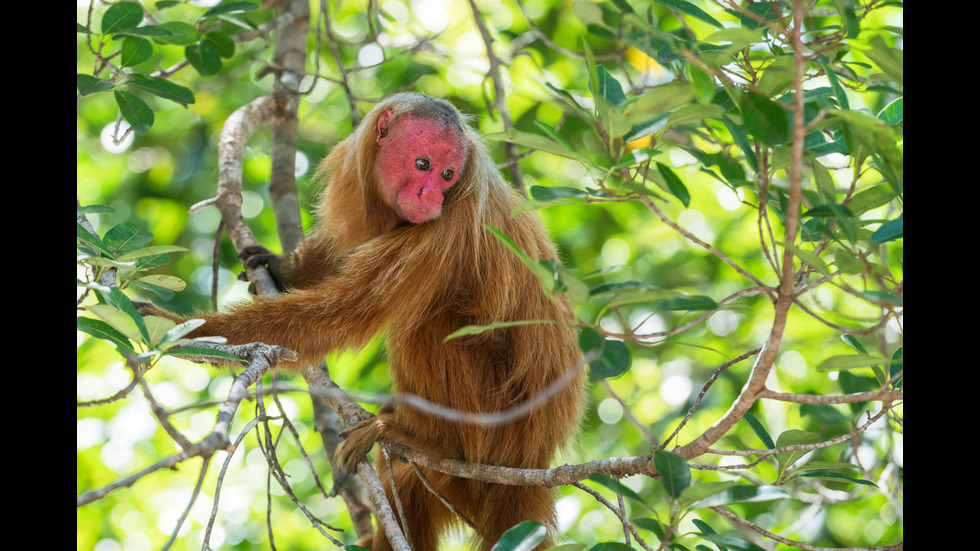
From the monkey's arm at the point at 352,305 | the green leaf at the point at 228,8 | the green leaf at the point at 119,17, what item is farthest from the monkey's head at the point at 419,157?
the green leaf at the point at 119,17

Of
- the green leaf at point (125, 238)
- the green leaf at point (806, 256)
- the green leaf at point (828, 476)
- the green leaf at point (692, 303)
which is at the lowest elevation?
the green leaf at point (828, 476)

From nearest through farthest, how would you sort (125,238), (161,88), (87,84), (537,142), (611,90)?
(537,142) < (611,90) < (125,238) < (87,84) < (161,88)

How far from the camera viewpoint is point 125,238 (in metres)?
2.70

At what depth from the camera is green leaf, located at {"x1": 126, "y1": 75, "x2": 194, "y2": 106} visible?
3.28m

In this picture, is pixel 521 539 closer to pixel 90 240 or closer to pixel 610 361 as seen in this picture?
pixel 610 361

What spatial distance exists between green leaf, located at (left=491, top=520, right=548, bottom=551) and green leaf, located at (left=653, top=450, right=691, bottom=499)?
40cm

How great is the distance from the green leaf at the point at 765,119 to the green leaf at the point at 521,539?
4.25ft

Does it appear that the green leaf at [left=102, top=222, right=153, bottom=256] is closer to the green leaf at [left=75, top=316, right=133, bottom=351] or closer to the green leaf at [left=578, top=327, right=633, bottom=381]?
the green leaf at [left=75, top=316, right=133, bottom=351]

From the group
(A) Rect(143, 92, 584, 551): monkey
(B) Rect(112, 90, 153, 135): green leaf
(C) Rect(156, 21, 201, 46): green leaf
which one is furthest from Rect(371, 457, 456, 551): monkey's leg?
(C) Rect(156, 21, 201, 46): green leaf

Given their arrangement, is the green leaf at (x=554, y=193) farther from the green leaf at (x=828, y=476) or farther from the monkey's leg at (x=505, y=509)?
the monkey's leg at (x=505, y=509)

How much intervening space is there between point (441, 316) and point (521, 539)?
1.73 metres

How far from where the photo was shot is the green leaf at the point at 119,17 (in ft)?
10.1

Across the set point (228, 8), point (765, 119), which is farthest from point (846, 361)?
point (228, 8)
